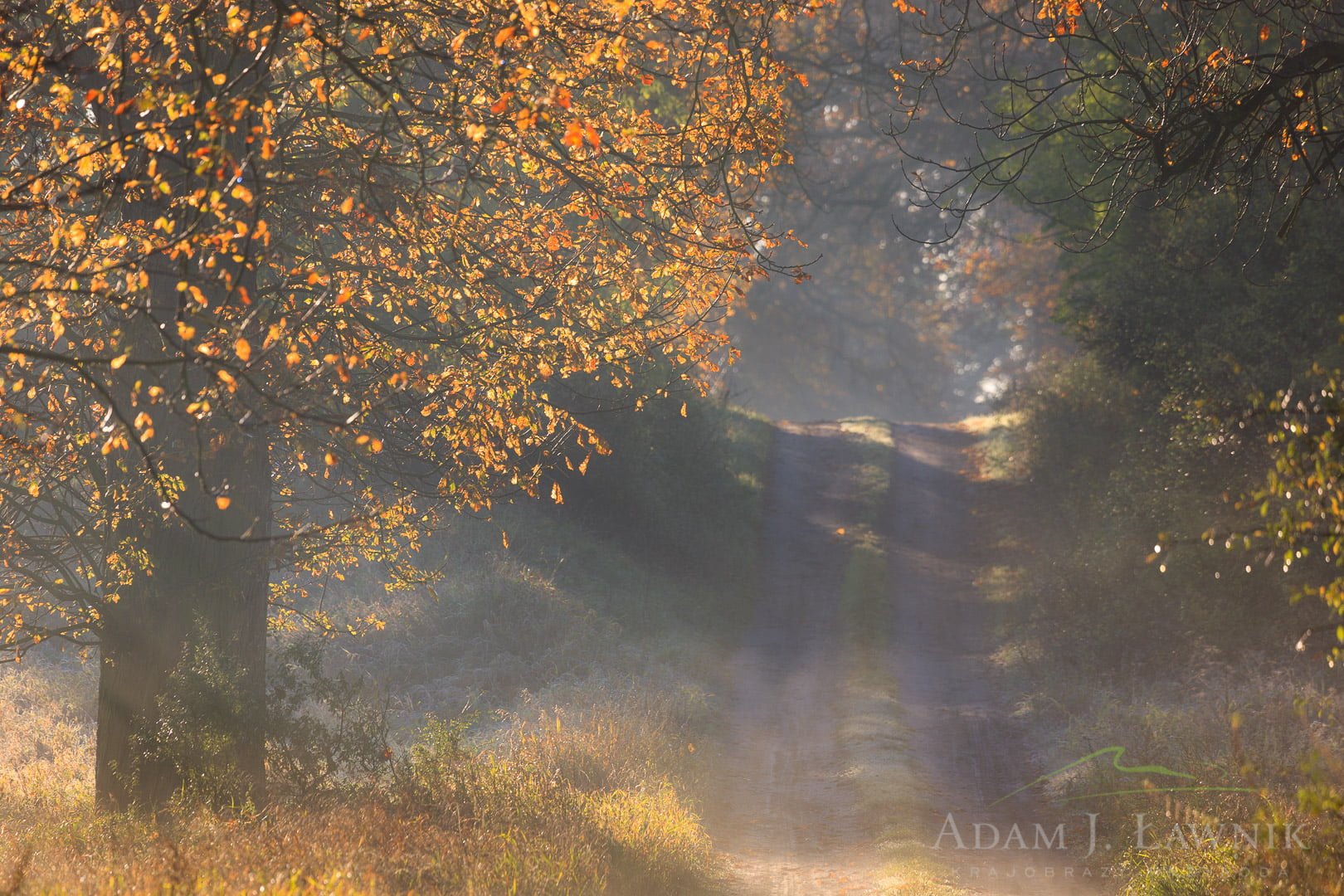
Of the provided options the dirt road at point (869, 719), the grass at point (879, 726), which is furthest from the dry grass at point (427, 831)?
the grass at point (879, 726)

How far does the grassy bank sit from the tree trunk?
1.25ft

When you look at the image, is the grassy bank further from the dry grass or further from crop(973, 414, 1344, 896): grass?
crop(973, 414, 1344, 896): grass

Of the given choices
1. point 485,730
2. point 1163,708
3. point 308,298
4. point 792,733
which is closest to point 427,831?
point 308,298

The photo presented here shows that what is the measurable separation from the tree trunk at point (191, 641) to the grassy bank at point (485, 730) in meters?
0.38

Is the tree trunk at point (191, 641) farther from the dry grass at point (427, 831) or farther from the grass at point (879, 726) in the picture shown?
the grass at point (879, 726)

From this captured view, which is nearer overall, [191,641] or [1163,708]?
[191,641]

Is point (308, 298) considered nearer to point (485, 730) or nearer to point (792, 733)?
point (485, 730)

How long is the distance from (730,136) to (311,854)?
586 centimetres

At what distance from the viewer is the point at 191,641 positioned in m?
9.00

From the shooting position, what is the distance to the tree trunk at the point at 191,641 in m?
8.46

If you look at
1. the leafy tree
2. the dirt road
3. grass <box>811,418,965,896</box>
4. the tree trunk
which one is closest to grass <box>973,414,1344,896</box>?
the dirt road

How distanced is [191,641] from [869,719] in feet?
28.6

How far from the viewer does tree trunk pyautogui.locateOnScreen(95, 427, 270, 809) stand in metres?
8.46

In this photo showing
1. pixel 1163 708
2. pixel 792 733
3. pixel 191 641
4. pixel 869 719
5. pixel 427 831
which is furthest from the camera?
pixel 869 719
